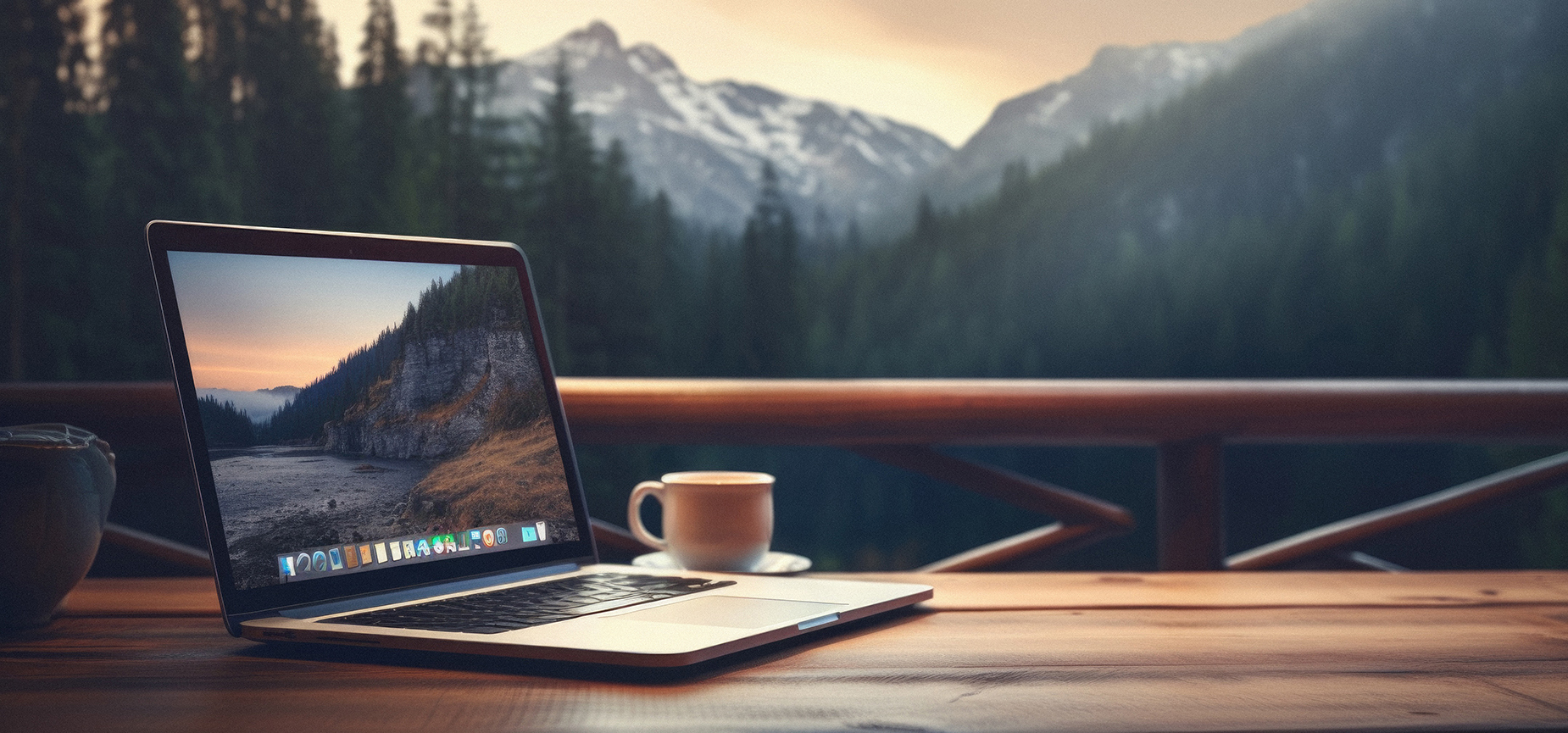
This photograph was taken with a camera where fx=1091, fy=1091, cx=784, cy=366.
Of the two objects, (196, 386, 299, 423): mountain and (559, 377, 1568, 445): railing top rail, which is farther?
(559, 377, 1568, 445): railing top rail

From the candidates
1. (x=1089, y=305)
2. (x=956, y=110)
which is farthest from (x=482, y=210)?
(x=1089, y=305)

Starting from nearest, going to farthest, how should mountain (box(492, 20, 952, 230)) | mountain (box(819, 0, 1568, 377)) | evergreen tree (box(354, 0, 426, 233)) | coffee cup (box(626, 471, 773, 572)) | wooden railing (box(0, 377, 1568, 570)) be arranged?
coffee cup (box(626, 471, 773, 572)), wooden railing (box(0, 377, 1568, 570)), mountain (box(492, 20, 952, 230)), evergreen tree (box(354, 0, 426, 233)), mountain (box(819, 0, 1568, 377))

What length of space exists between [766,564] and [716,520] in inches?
2.7

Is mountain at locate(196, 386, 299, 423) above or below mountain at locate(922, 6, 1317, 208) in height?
below

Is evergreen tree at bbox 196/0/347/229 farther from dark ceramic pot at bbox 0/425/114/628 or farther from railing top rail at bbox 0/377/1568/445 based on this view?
dark ceramic pot at bbox 0/425/114/628

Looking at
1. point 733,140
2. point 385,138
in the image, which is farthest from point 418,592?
point 385,138

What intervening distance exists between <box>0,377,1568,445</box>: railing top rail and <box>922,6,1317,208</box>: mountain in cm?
504

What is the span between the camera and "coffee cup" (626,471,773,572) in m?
0.84

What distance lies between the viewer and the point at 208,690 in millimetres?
505

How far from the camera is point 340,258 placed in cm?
71

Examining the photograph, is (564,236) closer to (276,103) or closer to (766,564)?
(276,103)

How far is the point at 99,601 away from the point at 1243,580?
858 millimetres

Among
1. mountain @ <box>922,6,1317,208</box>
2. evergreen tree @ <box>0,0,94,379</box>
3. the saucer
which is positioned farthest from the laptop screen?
evergreen tree @ <box>0,0,94,379</box>

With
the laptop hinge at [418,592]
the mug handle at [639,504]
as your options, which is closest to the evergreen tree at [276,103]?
the mug handle at [639,504]
